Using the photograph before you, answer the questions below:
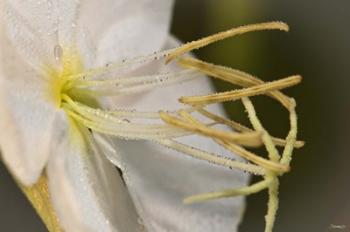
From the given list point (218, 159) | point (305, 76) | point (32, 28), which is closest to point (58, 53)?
point (32, 28)

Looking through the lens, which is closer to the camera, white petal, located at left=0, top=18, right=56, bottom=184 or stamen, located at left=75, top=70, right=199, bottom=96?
white petal, located at left=0, top=18, right=56, bottom=184

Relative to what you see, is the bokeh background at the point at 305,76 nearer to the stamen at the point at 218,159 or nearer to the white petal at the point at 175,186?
the white petal at the point at 175,186

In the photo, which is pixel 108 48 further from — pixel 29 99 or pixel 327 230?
pixel 327 230

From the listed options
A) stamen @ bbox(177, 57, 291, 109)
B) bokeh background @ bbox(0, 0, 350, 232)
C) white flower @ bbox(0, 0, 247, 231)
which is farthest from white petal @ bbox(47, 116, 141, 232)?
bokeh background @ bbox(0, 0, 350, 232)

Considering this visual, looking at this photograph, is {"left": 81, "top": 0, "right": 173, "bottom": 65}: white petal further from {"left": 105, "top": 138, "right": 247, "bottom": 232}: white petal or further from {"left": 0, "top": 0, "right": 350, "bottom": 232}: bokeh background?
{"left": 0, "top": 0, "right": 350, "bottom": 232}: bokeh background

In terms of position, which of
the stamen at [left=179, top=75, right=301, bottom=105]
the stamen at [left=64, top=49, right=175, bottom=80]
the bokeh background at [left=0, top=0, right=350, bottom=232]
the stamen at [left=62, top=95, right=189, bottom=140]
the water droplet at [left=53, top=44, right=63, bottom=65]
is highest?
the water droplet at [left=53, top=44, right=63, bottom=65]

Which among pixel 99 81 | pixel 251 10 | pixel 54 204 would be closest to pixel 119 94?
pixel 99 81
